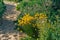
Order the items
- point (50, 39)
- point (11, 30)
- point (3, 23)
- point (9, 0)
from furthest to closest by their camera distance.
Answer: point (9, 0) < point (3, 23) < point (11, 30) < point (50, 39)

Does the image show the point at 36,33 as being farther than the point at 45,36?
Yes

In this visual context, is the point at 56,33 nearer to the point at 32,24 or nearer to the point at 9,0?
the point at 32,24

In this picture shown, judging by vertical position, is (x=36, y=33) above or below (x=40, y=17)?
below

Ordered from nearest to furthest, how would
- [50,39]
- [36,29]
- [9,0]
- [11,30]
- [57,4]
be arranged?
[50,39]
[36,29]
[11,30]
[57,4]
[9,0]

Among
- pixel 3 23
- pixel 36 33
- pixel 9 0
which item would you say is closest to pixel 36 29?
pixel 36 33

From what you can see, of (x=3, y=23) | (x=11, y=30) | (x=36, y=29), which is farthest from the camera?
(x=3, y=23)

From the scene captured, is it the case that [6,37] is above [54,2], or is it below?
below

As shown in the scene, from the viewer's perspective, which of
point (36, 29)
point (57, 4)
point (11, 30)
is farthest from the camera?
point (57, 4)

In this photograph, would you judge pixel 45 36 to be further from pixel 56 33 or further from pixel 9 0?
pixel 9 0

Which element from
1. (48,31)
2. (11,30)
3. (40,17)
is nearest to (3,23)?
(11,30)
